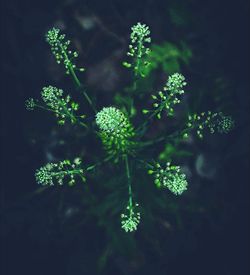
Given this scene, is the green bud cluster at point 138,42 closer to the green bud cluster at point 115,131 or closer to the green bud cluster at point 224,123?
the green bud cluster at point 115,131

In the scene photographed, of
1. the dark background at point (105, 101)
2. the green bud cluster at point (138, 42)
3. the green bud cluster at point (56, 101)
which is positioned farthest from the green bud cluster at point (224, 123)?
the dark background at point (105, 101)

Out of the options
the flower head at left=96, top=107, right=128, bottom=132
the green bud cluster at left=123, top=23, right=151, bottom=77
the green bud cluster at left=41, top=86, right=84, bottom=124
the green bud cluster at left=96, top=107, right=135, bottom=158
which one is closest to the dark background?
the green bud cluster at left=96, top=107, right=135, bottom=158

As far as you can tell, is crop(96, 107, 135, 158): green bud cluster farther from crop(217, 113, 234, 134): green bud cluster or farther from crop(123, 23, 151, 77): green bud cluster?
crop(217, 113, 234, 134): green bud cluster

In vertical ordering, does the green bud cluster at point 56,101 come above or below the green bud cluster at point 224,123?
above

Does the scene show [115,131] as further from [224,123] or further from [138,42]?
[224,123]

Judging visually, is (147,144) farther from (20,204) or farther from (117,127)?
(20,204)

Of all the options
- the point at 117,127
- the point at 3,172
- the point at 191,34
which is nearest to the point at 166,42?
the point at 191,34

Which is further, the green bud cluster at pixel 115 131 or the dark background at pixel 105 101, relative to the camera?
the dark background at pixel 105 101
